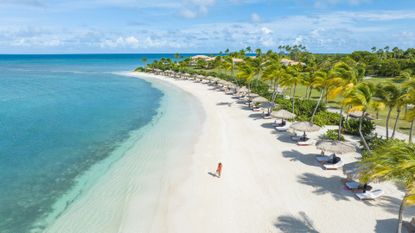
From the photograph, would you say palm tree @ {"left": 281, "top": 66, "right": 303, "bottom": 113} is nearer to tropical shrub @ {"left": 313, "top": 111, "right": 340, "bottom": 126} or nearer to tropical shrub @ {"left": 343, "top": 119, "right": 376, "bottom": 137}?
tropical shrub @ {"left": 313, "top": 111, "right": 340, "bottom": 126}

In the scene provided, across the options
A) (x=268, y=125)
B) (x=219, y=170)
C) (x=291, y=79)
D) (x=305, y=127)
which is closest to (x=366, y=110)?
(x=305, y=127)

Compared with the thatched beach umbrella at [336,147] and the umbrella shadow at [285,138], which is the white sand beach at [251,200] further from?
the umbrella shadow at [285,138]

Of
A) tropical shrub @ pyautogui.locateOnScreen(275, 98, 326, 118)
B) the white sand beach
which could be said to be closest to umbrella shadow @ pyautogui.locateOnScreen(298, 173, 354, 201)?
the white sand beach

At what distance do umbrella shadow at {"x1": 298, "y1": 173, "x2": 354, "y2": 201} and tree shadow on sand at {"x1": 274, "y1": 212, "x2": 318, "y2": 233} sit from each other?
254 centimetres

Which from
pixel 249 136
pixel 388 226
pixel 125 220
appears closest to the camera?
pixel 388 226

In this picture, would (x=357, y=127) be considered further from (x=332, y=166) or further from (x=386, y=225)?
(x=386, y=225)

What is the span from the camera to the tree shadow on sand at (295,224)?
479 inches

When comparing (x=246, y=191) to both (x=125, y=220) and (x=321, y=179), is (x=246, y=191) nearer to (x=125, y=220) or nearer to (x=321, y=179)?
(x=321, y=179)

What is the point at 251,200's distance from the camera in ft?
47.6

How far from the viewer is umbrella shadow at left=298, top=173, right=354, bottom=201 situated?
14719 mm

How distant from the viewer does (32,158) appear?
21.5m

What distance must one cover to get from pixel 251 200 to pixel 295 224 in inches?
99.6

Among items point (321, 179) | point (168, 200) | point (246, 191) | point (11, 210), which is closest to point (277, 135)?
point (321, 179)

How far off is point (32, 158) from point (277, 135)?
1825 cm
